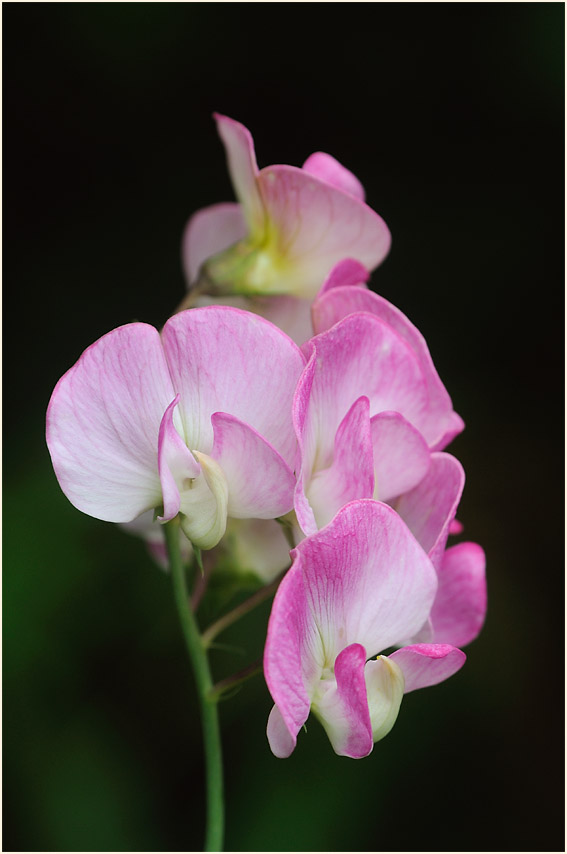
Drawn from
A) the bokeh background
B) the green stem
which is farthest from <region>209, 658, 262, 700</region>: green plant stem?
the bokeh background

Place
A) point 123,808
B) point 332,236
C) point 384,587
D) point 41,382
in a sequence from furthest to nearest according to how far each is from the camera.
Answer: point 41,382, point 123,808, point 332,236, point 384,587

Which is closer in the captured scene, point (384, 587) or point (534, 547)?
point (384, 587)

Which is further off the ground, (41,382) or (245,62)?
(245,62)

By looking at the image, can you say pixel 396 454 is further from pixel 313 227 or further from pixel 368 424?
pixel 313 227

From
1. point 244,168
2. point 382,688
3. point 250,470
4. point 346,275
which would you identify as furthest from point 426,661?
point 244,168

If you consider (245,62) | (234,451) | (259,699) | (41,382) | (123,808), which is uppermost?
(245,62)

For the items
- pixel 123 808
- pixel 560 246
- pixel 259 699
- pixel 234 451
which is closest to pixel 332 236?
pixel 234 451

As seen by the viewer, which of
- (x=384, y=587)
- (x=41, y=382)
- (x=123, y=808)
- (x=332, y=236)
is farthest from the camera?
(x=41, y=382)

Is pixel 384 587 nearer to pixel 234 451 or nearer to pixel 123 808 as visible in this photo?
pixel 234 451
